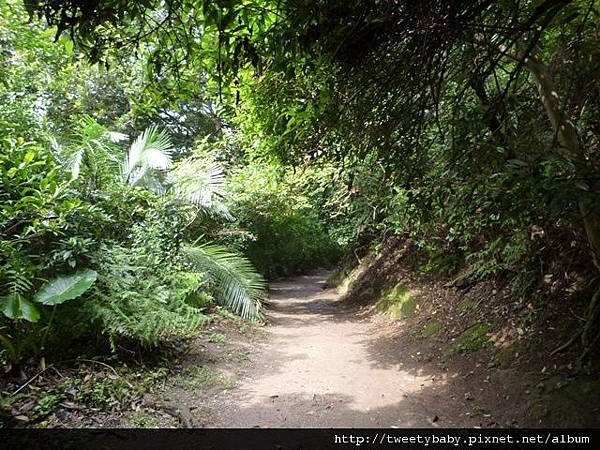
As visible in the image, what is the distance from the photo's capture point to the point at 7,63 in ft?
16.3

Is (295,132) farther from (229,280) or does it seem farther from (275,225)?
(275,225)

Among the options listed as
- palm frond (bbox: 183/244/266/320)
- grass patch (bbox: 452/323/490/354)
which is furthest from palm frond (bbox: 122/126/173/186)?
grass patch (bbox: 452/323/490/354)

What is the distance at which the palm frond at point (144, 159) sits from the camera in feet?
21.8

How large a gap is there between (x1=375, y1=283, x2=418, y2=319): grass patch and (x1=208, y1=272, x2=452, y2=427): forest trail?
1.43ft

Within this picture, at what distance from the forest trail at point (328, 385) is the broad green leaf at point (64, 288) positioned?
194 cm

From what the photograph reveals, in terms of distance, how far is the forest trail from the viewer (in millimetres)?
4113

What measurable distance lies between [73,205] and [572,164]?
4069 mm

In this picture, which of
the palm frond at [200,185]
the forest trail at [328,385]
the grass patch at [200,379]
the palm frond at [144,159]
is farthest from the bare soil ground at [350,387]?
the palm frond at [144,159]

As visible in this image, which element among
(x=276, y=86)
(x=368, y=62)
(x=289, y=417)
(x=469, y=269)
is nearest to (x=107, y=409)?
(x=289, y=417)

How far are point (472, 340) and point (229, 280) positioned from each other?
498cm

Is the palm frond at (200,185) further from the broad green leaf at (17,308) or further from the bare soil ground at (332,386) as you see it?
the broad green leaf at (17,308)

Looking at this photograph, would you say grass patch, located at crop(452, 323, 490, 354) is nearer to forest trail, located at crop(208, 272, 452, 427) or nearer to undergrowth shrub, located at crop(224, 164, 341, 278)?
forest trail, located at crop(208, 272, 452, 427)

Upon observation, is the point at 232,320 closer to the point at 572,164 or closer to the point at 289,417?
the point at 289,417

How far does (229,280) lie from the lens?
8.48 m
